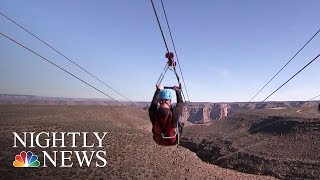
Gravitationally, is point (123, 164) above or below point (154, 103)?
below

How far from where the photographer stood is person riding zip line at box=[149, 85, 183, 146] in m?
8.20

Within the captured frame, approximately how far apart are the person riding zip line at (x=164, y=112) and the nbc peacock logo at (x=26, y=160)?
28.0 metres

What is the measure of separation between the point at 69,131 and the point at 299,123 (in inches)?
1965

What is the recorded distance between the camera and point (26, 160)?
35.7 metres

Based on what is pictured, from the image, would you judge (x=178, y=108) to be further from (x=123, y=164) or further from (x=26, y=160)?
(x=26, y=160)

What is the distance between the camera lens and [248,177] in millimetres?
39469

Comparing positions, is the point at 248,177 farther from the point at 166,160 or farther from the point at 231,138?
the point at 231,138

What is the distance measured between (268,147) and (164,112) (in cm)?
5531

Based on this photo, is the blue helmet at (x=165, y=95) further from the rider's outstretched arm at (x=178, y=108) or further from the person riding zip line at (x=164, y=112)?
the rider's outstretched arm at (x=178, y=108)

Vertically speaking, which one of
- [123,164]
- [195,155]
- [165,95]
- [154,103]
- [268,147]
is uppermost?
[165,95]

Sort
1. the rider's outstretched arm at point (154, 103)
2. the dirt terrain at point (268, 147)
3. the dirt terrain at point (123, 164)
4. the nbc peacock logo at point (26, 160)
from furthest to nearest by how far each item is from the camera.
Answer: the dirt terrain at point (268, 147)
the nbc peacock logo at point (26, 160)
the dirt terrain at point (123, 164)
the rider's outstretched arm at point (154, 103)

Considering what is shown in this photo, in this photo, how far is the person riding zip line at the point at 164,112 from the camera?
8.20 metres

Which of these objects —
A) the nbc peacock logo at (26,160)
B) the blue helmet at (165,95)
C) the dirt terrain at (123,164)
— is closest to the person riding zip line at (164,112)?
the blue helmet at (165,95)

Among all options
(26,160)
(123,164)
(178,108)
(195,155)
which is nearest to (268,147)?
(195,155)
